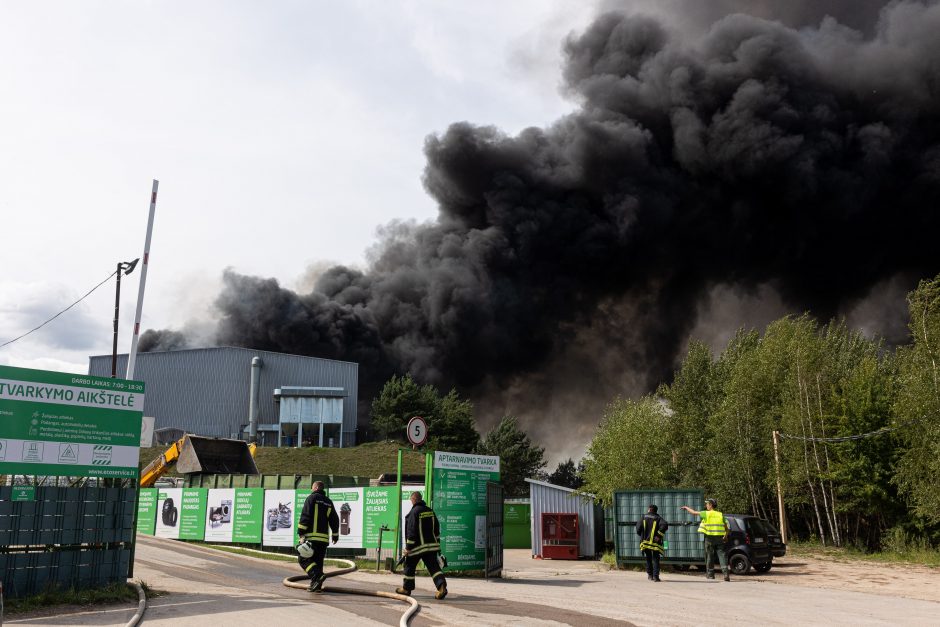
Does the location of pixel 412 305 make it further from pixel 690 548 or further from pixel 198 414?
pixel 690 548

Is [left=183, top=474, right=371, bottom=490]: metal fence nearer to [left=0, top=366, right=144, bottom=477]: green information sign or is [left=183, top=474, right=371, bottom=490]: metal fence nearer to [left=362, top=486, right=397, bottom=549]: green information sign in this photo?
[left=362, top=486, right=397, bottom=549]: green information sign

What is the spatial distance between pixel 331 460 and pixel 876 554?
38.7 meters

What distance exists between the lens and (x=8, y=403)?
9.17 m

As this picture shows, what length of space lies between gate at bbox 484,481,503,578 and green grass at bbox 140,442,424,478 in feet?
116

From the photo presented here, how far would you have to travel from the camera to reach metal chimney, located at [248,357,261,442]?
61.3 m

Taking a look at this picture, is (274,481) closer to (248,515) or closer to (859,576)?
(248,515)

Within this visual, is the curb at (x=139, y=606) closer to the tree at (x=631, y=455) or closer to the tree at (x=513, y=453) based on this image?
the tree at (x=631, y=455)

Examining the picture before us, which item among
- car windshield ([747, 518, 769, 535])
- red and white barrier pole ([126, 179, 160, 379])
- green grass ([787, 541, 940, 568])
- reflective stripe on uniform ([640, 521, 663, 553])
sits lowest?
green grass ([787, 541, 940, 568])

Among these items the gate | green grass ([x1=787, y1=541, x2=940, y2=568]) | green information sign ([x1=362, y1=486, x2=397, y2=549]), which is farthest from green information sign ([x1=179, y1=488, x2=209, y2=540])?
green grass ([x1=787, y1=541, x2=940, y2=568])

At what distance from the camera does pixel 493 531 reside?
15.3m

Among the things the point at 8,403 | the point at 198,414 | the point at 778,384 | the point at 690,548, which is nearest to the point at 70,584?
the point at 8,403

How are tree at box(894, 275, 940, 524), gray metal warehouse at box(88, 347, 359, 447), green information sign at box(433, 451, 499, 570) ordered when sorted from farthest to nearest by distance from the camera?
1. gray metal warehouse at box(88, 347, 359, 447)
2. tree at box(894, 275, 940, 524)
3. green information sign at box(433, 451, 499, 570)

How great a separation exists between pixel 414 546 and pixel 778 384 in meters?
23.7

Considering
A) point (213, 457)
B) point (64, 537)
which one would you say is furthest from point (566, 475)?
point (64, 537)
